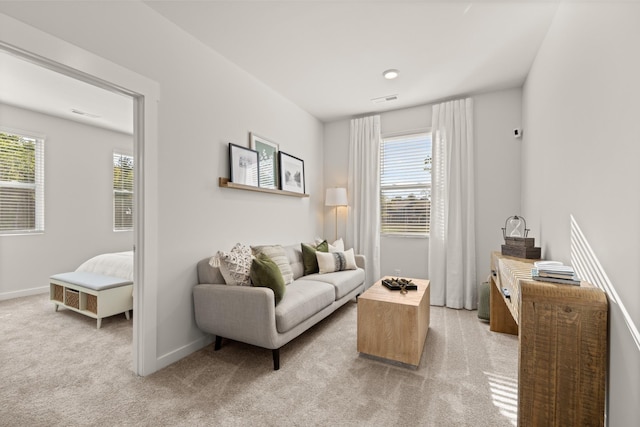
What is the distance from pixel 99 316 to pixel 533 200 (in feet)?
15.2

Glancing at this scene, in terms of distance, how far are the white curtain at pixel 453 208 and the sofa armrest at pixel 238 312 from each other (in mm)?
2590

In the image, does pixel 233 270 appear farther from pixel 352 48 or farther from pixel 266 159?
pixel 352 48

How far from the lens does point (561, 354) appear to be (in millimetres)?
1326

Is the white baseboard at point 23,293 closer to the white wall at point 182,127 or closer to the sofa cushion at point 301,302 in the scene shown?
the white wall at point 182,127

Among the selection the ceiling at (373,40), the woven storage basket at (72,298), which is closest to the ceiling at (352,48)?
the ceiling at (373,40)

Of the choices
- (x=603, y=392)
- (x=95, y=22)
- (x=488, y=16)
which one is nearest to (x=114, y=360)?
(x=95, y=22)

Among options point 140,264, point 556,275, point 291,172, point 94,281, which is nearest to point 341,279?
point 291,172

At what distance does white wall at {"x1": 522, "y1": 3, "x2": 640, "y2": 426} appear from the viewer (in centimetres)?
116

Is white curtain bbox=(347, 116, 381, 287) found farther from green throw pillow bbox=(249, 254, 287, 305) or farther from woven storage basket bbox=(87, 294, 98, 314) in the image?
woven storage basket bbox=(87, 294, 98, 314)

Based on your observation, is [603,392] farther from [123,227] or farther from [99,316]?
[123,227]

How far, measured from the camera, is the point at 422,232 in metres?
4.12

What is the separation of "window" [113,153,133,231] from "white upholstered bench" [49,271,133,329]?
1.96m

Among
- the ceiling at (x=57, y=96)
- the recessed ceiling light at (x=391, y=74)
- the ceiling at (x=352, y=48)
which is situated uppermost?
the ceiling at (x=352, y=48)

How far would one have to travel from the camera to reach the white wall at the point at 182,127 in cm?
187
